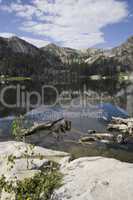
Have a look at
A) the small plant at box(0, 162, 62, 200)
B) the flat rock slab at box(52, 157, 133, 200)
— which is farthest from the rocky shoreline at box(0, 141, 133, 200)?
the small plant at box(0, 162, 62, 200)

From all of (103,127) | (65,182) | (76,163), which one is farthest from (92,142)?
(65,182)

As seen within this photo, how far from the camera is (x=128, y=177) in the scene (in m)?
14.7

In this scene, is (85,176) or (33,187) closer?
(33,187)

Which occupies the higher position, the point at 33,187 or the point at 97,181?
the point at 33,187

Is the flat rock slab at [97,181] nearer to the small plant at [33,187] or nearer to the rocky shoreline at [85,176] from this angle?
the rocky shoreline at [85,176]

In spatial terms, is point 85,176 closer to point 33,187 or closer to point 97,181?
point 97,181

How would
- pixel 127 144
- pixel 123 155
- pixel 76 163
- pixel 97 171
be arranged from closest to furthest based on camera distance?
pixel 97 171 → pixel 76 163 → pixel 123 155 → pixel 127 144

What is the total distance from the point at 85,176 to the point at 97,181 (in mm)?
1106

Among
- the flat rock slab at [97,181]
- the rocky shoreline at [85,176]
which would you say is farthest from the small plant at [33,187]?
the flat rock slab at [97,181]

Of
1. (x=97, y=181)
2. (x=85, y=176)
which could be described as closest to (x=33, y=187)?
(x=97, y=181)

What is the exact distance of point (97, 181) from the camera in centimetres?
1438

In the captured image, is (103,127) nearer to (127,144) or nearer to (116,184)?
(127,144)

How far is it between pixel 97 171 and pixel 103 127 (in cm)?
2142

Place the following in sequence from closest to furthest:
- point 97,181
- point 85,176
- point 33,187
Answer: point 33,187, point 97,181, point 85,176
